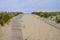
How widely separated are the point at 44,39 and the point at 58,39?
95cm

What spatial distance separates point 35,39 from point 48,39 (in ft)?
2.88

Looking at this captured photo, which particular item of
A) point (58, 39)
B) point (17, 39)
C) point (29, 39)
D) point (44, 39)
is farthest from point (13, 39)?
point (58, 39)

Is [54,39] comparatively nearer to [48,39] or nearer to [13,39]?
[48,39]

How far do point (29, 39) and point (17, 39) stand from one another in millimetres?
817

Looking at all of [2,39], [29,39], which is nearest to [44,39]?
[29,39]

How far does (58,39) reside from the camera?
12.1 m

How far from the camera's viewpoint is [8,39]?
1212 centimetres

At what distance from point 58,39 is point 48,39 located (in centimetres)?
68

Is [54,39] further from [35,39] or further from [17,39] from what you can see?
[17,39]

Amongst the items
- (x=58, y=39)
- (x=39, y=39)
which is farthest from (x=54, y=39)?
(x=39, y=39)

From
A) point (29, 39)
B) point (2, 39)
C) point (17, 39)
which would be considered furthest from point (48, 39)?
point (2, 39)

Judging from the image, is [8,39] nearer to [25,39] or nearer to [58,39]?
[25,39]

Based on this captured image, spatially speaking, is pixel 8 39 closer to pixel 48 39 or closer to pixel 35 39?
pixel 35 39

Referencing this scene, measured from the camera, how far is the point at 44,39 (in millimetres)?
12055
